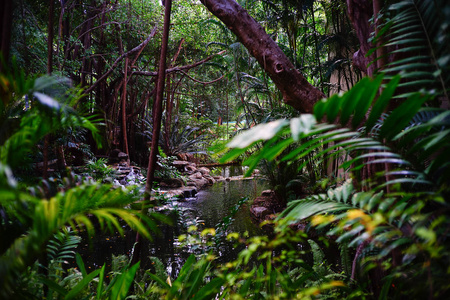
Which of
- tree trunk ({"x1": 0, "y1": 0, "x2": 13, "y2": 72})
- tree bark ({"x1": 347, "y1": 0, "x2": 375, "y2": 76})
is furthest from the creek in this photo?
tree bark ({"x1": 347, "y1": 0, "x2": 375, "y2": 76})

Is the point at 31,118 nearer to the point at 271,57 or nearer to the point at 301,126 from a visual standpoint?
the point at 301,126

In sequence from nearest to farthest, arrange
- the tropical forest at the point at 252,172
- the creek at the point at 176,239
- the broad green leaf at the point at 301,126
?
the broad green leaf at the point at 301,126
the tropical forest at the point at 252,172
the creek at the point at 176,239

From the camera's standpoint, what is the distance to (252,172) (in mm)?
1835

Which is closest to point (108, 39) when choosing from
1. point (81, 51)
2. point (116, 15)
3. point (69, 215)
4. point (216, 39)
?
point (81, 51)

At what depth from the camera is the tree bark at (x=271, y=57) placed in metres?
2.23

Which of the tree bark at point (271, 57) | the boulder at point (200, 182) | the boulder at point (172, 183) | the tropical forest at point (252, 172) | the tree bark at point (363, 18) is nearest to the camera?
the tropical forest at point (252, 172)

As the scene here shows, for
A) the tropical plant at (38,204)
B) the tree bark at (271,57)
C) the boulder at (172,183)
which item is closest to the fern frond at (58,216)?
the tropical plant at (38,204)

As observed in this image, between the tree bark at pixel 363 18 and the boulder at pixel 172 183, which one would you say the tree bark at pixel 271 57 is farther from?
the boulder at pixel 172 183

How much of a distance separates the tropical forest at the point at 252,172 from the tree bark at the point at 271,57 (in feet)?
0.04

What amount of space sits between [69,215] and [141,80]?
7.24 m

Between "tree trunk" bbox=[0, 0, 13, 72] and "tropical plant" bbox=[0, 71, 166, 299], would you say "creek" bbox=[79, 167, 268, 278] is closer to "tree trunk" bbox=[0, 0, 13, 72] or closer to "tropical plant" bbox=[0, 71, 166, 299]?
→ "tropical plant" bbox=[0, 71, 166, 299]

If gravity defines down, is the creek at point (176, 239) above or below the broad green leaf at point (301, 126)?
below

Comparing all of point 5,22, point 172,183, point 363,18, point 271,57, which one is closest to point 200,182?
point 172,183

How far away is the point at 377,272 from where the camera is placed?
1.50m
